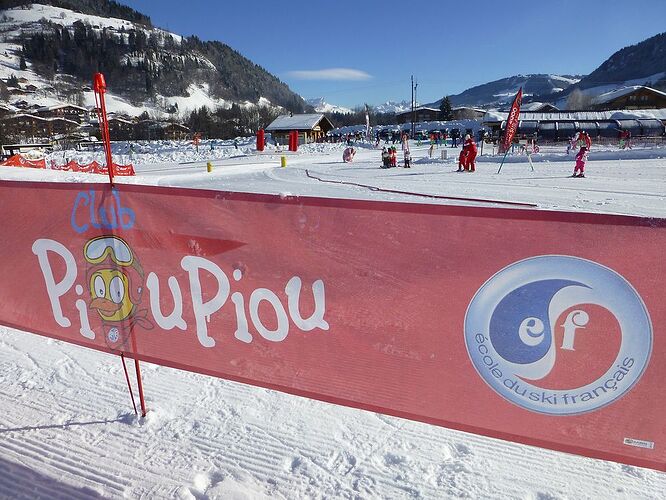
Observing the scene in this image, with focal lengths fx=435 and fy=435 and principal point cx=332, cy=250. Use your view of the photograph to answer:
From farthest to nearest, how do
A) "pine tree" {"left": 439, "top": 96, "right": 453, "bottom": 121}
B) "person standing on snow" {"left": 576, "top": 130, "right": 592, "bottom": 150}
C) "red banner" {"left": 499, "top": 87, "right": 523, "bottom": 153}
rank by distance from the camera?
"pine tree" {"left": 439, "top": 96, "right": 453, "bottom": 121} → "red banner" {"left": 499, "top": 87, "right": 523, "bottom": 153} → "person standing on snow" {"left": 576, "top": 130, "right": 592, "bottom": 150}

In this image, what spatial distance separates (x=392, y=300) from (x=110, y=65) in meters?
191

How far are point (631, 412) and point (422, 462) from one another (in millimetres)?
1141

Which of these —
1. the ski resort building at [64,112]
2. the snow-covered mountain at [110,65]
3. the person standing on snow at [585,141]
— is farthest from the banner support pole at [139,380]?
the snow-covered mountain at [110,65]

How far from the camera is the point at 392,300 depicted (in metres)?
2.17

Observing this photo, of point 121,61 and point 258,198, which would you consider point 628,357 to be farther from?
point 121,61

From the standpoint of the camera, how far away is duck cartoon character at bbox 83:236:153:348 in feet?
9.05

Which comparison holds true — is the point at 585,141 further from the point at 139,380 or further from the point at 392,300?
the point at 139,380

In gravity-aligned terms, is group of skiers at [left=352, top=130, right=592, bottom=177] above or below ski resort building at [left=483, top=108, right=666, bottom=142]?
below

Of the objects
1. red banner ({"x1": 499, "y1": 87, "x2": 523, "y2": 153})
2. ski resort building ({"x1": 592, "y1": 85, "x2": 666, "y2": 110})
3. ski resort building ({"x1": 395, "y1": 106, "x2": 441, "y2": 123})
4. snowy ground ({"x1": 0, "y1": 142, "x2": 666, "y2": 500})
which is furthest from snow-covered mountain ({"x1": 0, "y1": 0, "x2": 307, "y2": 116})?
snowy ground ({"x1": 0, "y1": 142, "x2": 666, "y2": 500})

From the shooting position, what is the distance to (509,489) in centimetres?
235

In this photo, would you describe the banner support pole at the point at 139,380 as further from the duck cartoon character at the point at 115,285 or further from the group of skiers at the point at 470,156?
the group of skiers at the point at 470,156

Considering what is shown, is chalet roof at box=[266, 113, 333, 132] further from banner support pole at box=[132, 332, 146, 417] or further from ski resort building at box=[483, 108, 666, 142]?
banner support pole at box=[132, 332, 146, 417]

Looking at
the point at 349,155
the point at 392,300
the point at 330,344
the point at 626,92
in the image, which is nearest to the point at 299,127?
the point at 349,155

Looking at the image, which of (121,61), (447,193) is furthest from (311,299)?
(121,61)
